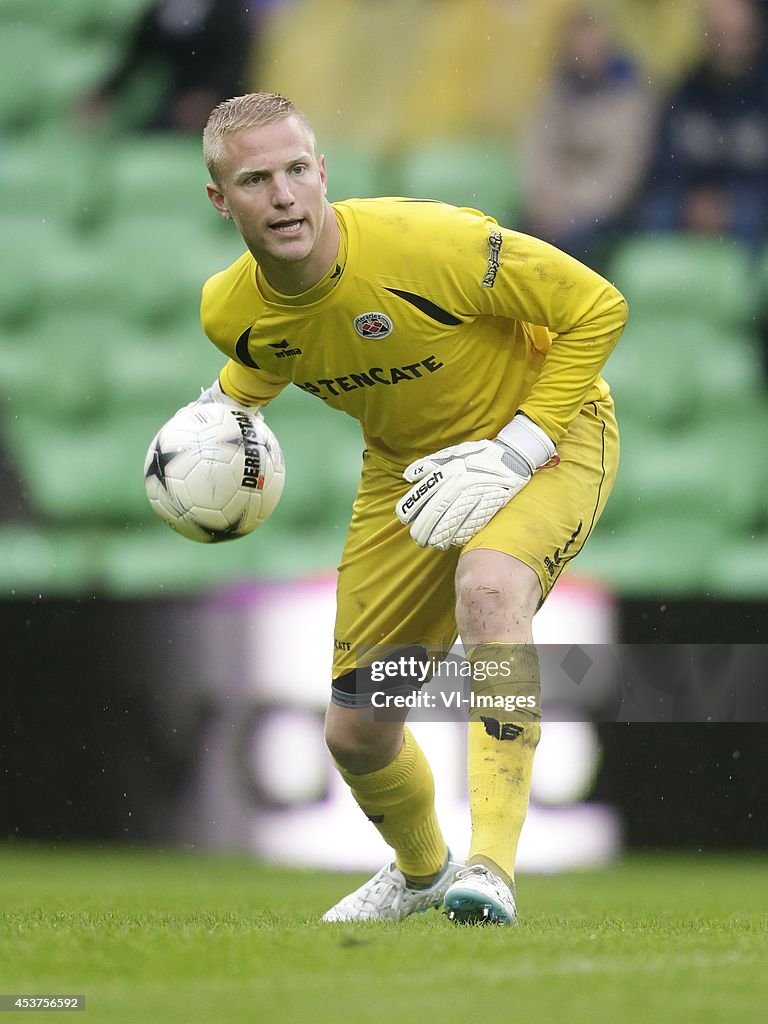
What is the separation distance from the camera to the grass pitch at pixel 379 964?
2.33 m

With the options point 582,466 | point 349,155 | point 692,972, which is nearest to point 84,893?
point 582,466

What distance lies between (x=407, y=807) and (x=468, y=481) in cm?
104

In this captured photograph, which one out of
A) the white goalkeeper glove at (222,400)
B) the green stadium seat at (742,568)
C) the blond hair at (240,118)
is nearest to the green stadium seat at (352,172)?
the green stadium seat at (742,568)

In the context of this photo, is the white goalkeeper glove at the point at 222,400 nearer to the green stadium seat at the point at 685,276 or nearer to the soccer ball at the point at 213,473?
the soccer ball at the point at 213,473

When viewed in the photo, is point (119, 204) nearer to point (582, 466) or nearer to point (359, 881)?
point (359, 881)

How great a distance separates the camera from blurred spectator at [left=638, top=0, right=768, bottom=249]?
7199 millimetres

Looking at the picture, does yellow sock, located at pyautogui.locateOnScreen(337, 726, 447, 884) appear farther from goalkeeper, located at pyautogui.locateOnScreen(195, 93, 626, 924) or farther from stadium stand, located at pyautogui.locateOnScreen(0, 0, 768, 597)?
stadium stand, located at pyautogui.locateOnScreen(0, 0, 768, 597)

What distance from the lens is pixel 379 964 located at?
2.70 meters

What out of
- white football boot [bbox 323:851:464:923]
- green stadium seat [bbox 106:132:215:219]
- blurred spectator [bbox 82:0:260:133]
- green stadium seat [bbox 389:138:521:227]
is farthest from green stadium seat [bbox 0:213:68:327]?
white football boot [bbox 323:851:464:923]

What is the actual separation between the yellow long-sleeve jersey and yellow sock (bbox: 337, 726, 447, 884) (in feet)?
2.78

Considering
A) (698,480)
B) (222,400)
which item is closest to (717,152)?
(698,480)

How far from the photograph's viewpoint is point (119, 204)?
7363mm

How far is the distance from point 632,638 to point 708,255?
1.93 metres

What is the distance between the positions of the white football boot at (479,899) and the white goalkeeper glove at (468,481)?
0.72 metres
